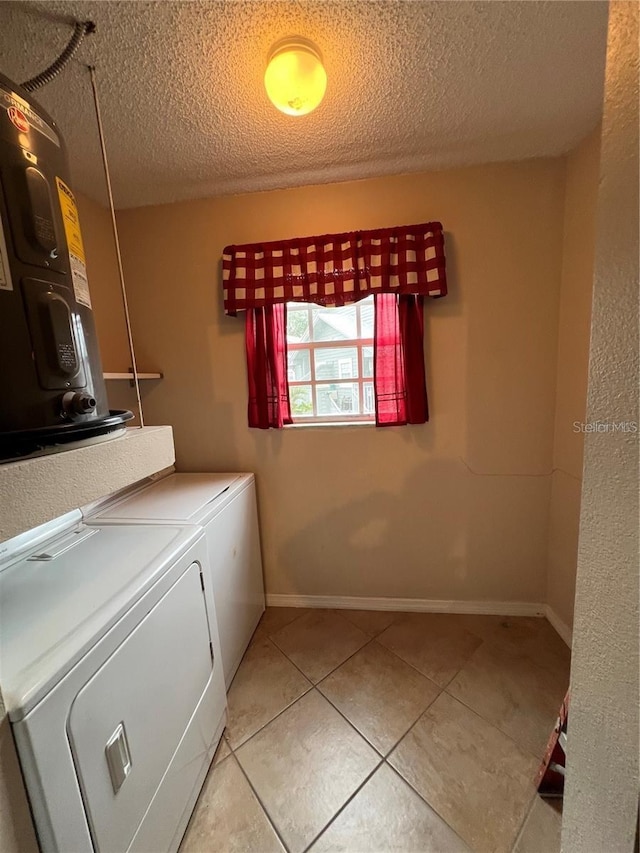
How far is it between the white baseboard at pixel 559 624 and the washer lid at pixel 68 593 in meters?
2.00

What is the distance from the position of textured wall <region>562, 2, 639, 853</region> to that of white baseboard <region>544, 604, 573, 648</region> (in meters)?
1.43

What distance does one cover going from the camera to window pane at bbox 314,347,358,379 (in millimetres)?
2029

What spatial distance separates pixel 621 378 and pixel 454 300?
1447mm

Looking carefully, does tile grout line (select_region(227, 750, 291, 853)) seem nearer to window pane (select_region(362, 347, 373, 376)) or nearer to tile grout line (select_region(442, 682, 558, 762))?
tile grout line (select_region(442, 682, 558, 762))

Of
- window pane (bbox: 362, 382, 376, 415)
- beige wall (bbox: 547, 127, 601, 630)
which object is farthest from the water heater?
beige wall (bbox: 547, 127, 601, 630)

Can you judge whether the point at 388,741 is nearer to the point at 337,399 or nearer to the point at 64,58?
the point at 337,399

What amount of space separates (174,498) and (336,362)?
3.86ft

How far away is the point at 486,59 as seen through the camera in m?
1.18

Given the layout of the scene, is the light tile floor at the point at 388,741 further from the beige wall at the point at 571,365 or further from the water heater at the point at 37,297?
the water heater at the point at 37,297

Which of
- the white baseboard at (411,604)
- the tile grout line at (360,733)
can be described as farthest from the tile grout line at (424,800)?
the white baseboard at (411,604)

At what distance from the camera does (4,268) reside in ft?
2.00

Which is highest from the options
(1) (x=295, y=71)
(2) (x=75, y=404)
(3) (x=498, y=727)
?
(1) (x=295, y=71)

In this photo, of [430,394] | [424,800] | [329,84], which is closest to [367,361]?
[430,394]
